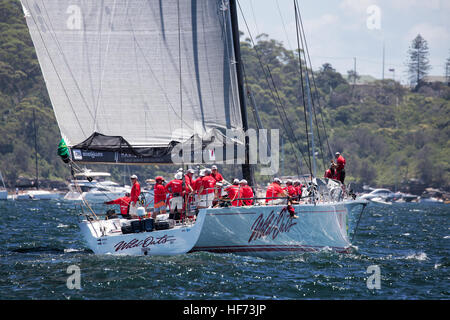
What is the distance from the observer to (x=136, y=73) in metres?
16.5

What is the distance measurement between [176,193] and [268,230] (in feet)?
7.29

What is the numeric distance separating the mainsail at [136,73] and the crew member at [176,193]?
100 centimetres

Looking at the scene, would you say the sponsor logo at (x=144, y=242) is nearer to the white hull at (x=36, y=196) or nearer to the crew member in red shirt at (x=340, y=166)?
the crew member in red shirt at (x=340, y=166)

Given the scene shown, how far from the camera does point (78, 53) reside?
650 inches

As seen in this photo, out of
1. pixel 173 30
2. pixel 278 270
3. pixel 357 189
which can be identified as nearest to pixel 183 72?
pixel 173 30

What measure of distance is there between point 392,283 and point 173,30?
781cm

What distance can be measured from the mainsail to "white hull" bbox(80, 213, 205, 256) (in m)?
2.14

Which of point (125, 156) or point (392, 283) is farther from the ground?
point (125, 156)

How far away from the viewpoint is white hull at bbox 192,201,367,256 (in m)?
14.5

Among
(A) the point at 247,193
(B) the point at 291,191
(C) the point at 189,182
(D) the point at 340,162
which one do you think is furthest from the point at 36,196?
(B) the point at 291,191

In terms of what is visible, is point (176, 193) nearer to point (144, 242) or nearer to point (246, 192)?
point (144, 242)

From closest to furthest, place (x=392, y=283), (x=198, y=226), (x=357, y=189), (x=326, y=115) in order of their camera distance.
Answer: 1. (x=392, y=283)
2. (x=198, y=226)
3. (x=357, y=189)
4. (x=326, y=115)

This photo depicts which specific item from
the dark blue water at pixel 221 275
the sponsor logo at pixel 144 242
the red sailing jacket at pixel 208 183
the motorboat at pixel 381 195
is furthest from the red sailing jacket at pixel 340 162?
the motorboat at pixel 381 195

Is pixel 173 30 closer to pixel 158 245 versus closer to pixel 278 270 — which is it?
pixel 158 245
